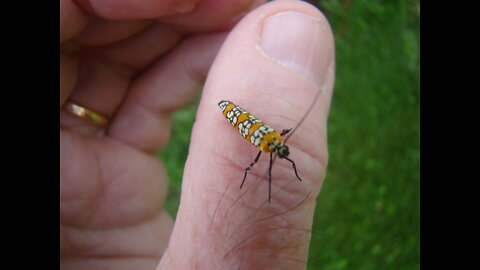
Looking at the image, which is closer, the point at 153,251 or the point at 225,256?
the point at 225,256

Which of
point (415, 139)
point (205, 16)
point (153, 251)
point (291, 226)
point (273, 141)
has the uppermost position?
point (415, 139)

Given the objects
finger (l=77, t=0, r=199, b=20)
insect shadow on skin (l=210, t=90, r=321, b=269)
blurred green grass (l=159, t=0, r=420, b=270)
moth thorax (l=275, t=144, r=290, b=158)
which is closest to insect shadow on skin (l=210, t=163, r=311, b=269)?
insect shadow on skin (l=210, t=90, r=321, b=269)

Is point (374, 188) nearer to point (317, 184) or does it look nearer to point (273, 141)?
point (317, 184)

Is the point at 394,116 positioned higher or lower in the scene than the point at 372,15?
lower

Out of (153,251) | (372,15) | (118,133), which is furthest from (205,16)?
(372,15)

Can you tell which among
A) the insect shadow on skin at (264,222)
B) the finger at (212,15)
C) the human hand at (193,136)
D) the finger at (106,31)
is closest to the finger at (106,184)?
the human hand at (193,136)

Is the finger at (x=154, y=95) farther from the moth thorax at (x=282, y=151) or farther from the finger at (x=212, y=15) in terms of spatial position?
the moth thorax at (x=282, y=151)

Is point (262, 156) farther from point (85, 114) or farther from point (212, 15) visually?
point (85, 114)

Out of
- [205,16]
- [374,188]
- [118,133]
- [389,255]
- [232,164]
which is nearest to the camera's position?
[232,164]
